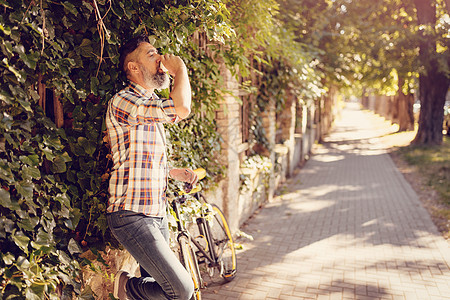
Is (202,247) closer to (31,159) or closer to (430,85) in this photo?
(31,159)

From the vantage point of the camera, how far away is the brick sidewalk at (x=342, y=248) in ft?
14.1

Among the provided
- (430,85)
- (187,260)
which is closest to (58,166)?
(187,260)

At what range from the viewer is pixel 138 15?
9.62 ft

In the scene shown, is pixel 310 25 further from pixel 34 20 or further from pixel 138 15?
pixel 34 20

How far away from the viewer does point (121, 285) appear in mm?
2797

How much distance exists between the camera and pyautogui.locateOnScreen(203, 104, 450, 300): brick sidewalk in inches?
169

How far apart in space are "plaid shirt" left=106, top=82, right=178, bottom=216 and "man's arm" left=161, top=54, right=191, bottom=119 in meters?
0.09

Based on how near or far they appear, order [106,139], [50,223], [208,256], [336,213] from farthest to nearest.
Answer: [336,213]
[208,256]
[106,139]
[50,223]

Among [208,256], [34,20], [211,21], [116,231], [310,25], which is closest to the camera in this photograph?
[34,20]

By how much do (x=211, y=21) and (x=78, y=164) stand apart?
158 cm

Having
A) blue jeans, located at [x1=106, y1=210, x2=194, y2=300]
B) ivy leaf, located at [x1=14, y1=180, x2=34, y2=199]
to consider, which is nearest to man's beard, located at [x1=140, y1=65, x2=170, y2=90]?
blue jeans, located at [x1=106, y1=210, x2=194, y2=300]

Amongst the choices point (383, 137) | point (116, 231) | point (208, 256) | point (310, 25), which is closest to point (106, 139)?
point (116, 231)

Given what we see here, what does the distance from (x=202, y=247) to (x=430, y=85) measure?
47.5 feet

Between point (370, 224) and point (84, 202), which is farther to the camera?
point (370, 224)
